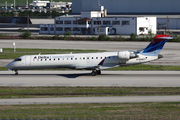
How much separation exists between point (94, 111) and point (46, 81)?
583 inches

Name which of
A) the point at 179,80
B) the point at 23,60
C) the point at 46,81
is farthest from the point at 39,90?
Result: the point at 179,80

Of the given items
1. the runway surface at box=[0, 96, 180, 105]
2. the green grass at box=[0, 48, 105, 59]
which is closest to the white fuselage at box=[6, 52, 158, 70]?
the runway surface at box=[0, 96, 180, 105]

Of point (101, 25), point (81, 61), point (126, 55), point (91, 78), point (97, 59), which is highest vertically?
point (101, 25)

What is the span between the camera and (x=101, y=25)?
111688 millimetres

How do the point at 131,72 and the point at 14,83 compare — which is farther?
the point at 131,72

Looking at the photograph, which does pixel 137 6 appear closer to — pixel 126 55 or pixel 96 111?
pixel 126 55

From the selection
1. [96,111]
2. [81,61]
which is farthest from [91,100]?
[81,61]

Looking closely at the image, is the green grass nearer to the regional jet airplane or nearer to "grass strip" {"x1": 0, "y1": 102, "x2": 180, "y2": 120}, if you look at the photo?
the regional jet airplane

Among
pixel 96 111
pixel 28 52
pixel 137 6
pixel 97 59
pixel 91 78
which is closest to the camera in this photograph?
pixel 96 111

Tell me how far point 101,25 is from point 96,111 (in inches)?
3580

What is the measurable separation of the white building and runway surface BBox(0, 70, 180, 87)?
66.4 metres

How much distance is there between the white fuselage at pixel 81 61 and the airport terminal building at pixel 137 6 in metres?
100

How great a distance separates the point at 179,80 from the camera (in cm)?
3559

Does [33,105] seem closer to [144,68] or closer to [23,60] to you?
[23,60]
